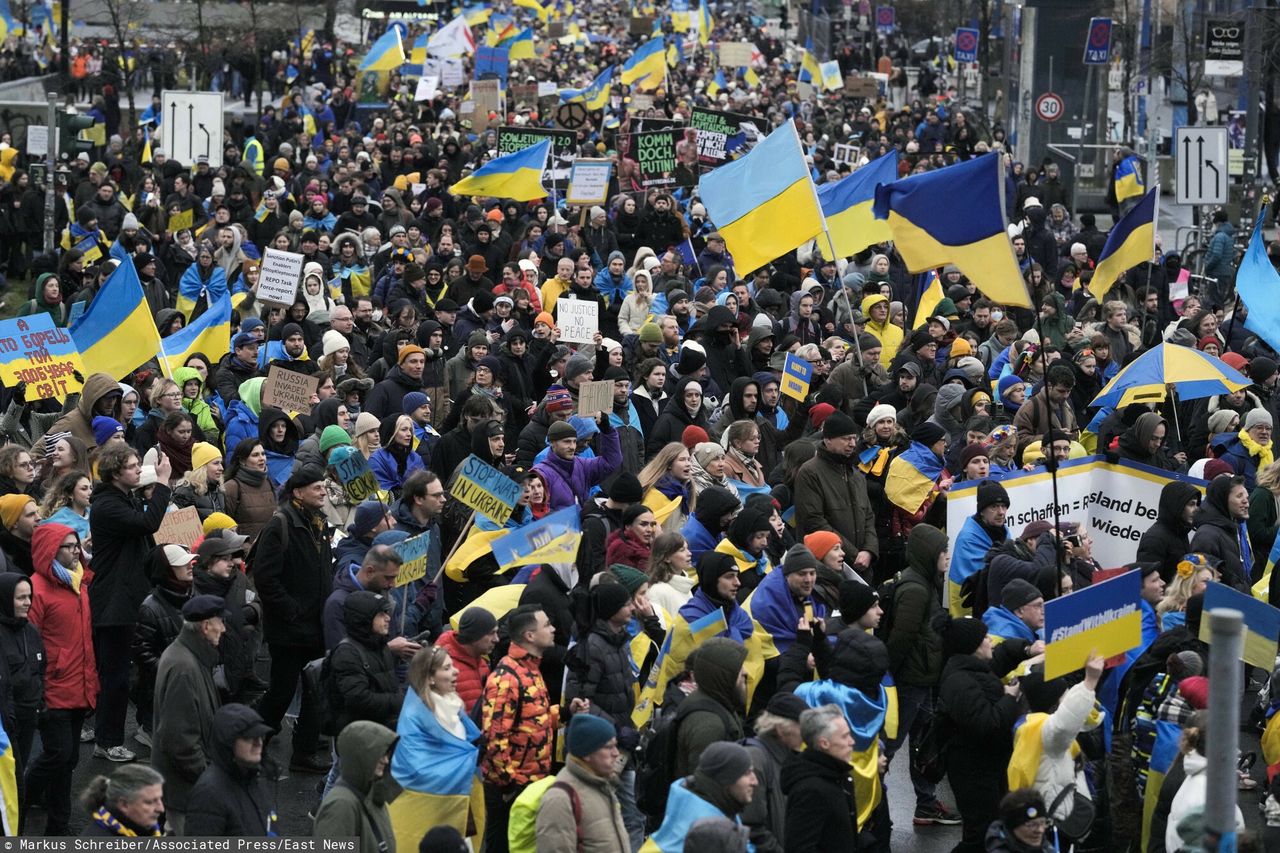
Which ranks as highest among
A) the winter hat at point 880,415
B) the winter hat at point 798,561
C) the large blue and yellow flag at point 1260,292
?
the large blue and yellow flag at point 1260,292

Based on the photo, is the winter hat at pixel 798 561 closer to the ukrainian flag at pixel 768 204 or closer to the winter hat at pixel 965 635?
the winter hat at pixel 965 635

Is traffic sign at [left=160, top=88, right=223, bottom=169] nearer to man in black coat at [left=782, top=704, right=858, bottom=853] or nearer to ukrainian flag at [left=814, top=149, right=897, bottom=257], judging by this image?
ukrainian flag at [left=814, top=149, right=897, bottom=257]

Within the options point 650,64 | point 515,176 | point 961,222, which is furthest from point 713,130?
point 961,222

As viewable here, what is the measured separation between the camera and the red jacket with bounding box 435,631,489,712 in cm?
814

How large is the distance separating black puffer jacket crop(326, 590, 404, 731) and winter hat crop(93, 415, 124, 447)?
11.5 ft

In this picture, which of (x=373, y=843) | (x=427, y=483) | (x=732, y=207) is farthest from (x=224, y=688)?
(x=732, y=207)

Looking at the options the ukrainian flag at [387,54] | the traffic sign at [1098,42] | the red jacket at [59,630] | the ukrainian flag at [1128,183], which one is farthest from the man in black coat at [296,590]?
the ukrainian flag at [387,54]

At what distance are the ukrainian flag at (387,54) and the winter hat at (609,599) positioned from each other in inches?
1108

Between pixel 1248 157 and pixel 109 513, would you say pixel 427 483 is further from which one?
pixel 1248 157

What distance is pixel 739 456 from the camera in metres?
11.2

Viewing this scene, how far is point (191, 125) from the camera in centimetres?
2516

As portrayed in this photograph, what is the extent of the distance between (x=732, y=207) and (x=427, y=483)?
5329mm

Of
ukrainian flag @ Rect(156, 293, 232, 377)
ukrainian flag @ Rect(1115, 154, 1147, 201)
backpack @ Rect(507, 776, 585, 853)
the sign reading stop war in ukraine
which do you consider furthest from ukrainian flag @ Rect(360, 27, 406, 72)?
backpack @ Rect(507, 776, 585, 853)

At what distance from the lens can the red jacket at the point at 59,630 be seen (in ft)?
29.0
